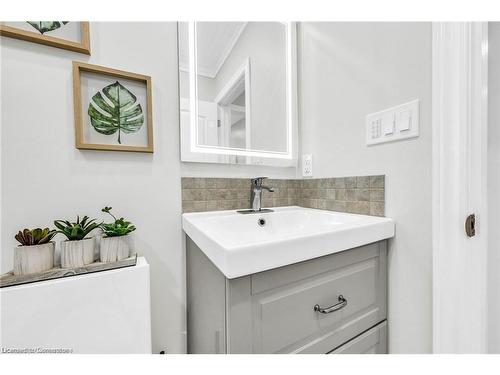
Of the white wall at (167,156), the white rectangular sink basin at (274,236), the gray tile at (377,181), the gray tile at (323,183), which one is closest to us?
the white rectangular sink basin at (274,236)

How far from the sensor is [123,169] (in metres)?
0.80

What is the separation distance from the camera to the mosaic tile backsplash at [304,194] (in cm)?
82

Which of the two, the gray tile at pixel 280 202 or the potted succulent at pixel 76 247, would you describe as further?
the gray tile at pixel 280 202

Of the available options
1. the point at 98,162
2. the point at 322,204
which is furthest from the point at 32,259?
the point at 322,204

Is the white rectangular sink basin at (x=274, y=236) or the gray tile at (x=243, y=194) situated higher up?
the gray tile at (x=243, y=194)

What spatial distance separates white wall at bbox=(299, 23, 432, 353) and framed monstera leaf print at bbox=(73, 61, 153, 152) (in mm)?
804

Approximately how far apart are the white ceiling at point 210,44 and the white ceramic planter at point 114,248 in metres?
0.72

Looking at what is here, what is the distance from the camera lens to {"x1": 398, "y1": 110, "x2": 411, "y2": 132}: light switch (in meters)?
0.70

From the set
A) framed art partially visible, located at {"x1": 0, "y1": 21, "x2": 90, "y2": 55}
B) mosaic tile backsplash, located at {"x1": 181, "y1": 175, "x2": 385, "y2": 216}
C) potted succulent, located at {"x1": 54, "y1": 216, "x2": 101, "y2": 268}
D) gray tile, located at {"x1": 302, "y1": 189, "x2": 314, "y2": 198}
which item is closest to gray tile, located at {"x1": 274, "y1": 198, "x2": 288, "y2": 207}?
mosaic tile backsplash, located at {"x1": 181, "y1": 175, "x2": 385, "y2": 216}

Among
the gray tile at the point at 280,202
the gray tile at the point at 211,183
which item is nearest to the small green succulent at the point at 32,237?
the gray tile at the point at 211,183

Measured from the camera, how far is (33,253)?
561 mm

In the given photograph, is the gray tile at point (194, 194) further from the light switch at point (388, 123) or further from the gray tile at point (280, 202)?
the light switch at point (388, 123)

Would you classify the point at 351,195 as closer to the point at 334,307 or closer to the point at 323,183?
the point at 323,183

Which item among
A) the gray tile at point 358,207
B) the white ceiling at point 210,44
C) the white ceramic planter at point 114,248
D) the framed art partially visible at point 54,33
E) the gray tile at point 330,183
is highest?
the white ceiling at point 210,44
